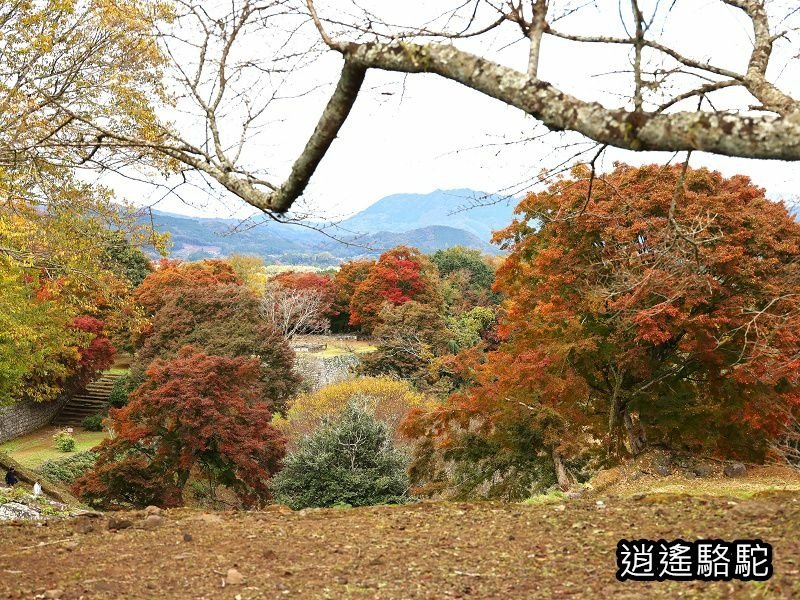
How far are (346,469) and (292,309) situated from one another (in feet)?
64.8

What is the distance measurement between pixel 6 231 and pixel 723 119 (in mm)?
6782

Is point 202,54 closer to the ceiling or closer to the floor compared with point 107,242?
closer to the ceiling

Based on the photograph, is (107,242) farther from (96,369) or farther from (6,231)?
(96,369)

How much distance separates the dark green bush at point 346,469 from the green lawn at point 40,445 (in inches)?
413

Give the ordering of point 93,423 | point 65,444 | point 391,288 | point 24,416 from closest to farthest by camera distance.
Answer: point 65,444
point 24,416
point 93,423
point 391,288

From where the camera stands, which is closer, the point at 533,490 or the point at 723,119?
the point at 723,119

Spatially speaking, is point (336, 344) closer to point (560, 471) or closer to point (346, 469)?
point (346, 469)

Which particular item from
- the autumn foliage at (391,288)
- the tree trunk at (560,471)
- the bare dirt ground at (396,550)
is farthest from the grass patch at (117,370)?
the bare dirt ground at (396,550)

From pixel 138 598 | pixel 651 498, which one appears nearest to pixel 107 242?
pixel 138 598

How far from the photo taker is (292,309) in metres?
31.3

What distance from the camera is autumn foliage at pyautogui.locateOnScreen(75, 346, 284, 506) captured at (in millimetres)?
12484

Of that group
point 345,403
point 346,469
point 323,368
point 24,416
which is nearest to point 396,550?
point 346,469

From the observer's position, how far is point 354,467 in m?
12.3

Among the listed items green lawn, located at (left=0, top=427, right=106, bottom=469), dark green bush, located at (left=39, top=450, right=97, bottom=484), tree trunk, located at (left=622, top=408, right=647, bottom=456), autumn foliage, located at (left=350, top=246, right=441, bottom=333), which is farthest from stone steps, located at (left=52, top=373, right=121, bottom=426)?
tree trunk, located at (left=622, top=408, right=647, bottom=456)
